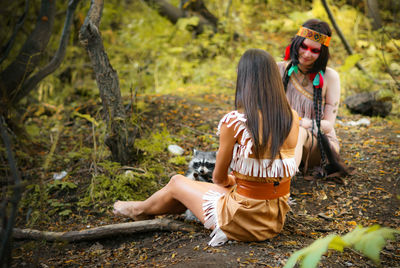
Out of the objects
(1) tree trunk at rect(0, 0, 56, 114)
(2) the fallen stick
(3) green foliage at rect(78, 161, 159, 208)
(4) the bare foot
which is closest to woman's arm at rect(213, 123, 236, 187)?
(2) the fallen stick

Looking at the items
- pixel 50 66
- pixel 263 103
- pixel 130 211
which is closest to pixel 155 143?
pixel 130 211

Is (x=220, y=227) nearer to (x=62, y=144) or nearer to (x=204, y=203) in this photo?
(x=204, y=203)

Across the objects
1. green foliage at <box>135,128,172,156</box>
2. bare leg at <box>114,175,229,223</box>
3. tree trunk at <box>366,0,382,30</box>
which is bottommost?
bare leg at <box>114,175,229,223</box>

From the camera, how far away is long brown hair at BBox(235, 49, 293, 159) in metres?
2.26

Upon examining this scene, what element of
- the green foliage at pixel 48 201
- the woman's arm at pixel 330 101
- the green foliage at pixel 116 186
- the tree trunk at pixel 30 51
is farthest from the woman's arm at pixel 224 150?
the tree trunk at pixel 30 51

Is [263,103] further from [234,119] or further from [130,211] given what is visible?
Answer: [130,211]

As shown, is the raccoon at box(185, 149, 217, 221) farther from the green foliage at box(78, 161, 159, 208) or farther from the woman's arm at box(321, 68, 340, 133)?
the woman's arm at box(321, 68, 340, 133)

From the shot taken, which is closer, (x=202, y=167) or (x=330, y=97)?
(x=202, y=167)

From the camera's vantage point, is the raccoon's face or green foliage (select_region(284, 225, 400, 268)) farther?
the raccoon's face

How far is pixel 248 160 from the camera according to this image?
7.65 ft

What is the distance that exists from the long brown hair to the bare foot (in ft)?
4.25

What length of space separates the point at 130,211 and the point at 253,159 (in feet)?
4.46

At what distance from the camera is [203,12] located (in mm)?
8305

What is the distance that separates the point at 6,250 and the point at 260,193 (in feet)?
5.28
